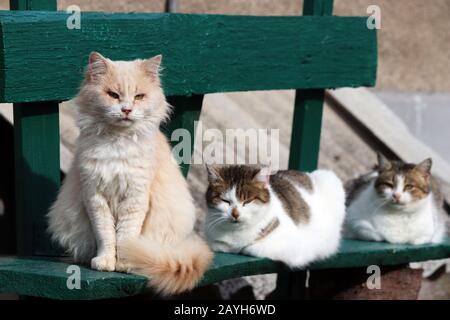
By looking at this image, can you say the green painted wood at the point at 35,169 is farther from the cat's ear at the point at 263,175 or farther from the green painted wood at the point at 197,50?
the cat's ear at the point at 263,175

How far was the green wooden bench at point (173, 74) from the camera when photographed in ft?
10.9

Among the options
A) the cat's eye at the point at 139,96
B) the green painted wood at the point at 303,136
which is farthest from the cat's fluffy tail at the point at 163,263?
the green painted wood at the point at 303,136

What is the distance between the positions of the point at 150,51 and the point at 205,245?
81 cm

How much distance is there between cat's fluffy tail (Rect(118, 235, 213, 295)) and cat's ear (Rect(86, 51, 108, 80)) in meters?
0.58

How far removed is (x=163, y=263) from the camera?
3289 millimetres

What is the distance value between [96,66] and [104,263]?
68 cm

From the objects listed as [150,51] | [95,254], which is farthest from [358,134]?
[95,254]

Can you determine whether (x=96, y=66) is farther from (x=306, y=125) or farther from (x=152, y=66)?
(x=306, y=125)

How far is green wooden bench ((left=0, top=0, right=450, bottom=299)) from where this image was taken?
333cm

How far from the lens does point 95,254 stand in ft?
11.3

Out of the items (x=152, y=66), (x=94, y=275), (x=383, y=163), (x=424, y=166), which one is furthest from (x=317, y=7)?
(x=94, y=275)

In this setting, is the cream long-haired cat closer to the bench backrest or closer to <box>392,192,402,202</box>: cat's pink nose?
the bench backrest
